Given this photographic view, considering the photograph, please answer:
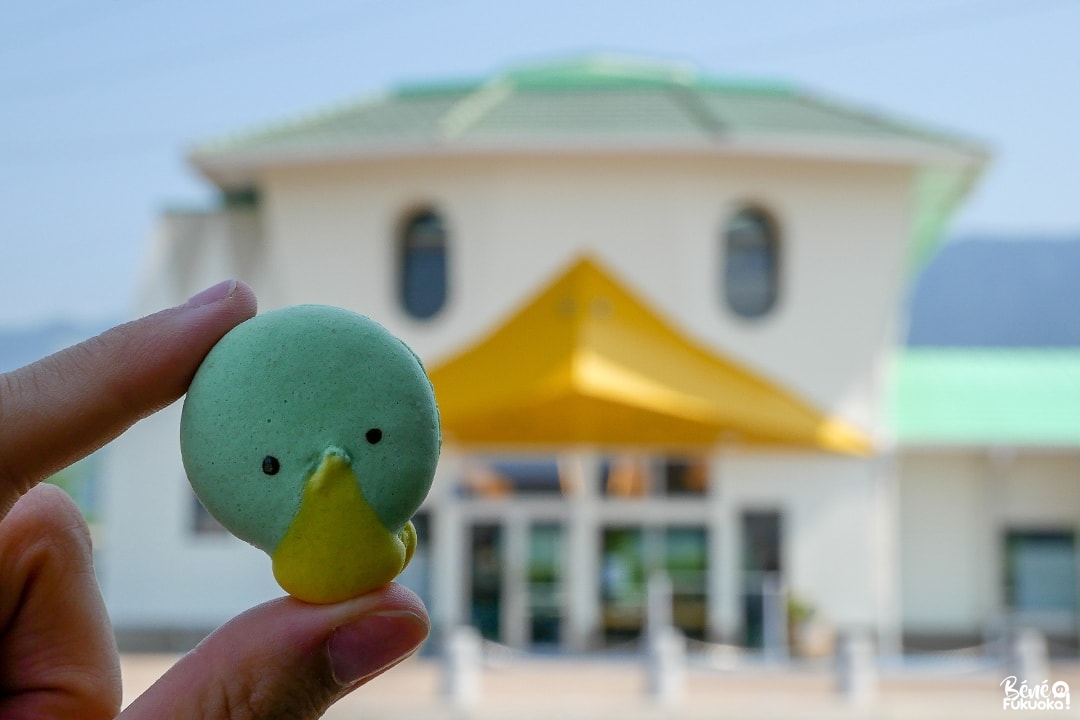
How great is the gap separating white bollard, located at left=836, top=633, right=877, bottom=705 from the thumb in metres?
15.5

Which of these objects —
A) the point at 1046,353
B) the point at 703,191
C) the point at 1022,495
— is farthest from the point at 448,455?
the point at 1046,353

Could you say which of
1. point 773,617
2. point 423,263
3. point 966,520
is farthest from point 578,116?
point 966,520

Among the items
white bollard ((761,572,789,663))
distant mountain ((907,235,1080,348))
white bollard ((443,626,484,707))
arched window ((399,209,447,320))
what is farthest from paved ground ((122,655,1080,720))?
distant mountain ((907,235,1080,348))

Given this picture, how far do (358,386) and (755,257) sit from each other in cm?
2030

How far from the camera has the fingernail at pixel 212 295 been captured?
1.89 meters

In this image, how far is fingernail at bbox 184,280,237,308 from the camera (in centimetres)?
189

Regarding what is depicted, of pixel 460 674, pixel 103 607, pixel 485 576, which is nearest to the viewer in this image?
pixel 103 607

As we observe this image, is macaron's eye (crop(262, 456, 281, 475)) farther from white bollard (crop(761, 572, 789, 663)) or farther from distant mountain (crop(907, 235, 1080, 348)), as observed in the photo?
distant mountain (crop(907, 235, 1080, 348))

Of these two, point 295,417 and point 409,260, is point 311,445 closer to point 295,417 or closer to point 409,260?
point 295,417

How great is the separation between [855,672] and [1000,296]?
23.4 meters

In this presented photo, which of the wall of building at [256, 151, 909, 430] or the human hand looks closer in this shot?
the human hand

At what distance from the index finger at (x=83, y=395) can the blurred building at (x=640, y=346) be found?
57.0ft

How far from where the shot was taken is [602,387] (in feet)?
58.3

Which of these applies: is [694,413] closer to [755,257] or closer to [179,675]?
[755,257]
